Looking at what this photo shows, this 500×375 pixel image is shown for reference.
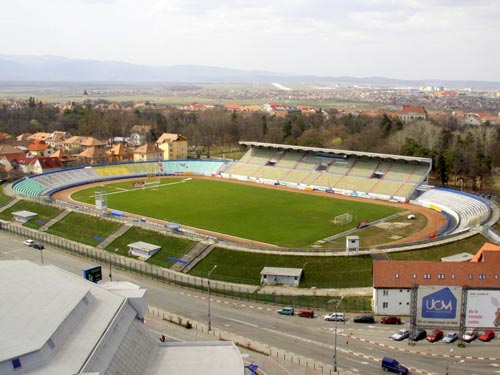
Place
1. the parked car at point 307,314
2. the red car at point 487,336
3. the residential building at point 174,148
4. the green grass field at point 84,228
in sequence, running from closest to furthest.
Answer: the red car at point 487,336
the parked car at point 307,314
the green grass field at point 84,228
the residential building at point 174,148

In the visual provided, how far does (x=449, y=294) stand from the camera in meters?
33.1

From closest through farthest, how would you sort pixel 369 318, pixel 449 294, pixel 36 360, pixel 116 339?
1. pixel 36 360
2. pixel 116 339
3. pixel 449 294
4. pixel 369 318

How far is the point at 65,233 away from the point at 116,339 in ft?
125

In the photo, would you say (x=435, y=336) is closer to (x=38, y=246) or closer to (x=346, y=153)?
(x=38, y=246)

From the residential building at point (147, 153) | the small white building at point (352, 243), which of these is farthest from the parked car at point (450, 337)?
the residential building at point (147, 153)

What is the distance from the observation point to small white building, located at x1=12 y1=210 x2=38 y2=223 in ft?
216

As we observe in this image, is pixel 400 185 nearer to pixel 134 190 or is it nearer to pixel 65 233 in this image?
pixel 134 190

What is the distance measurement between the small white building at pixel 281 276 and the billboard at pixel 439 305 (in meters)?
12.7

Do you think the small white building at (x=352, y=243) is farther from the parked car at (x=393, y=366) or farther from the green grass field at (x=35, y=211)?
the green grass field at (x=35, y=211)

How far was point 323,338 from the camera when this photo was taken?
34.5 meters

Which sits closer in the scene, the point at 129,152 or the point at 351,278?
the point at 351,278

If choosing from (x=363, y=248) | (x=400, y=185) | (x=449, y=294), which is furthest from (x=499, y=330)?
(x=400, y=185)

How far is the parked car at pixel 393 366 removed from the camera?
2928 cm

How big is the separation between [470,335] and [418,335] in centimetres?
335
